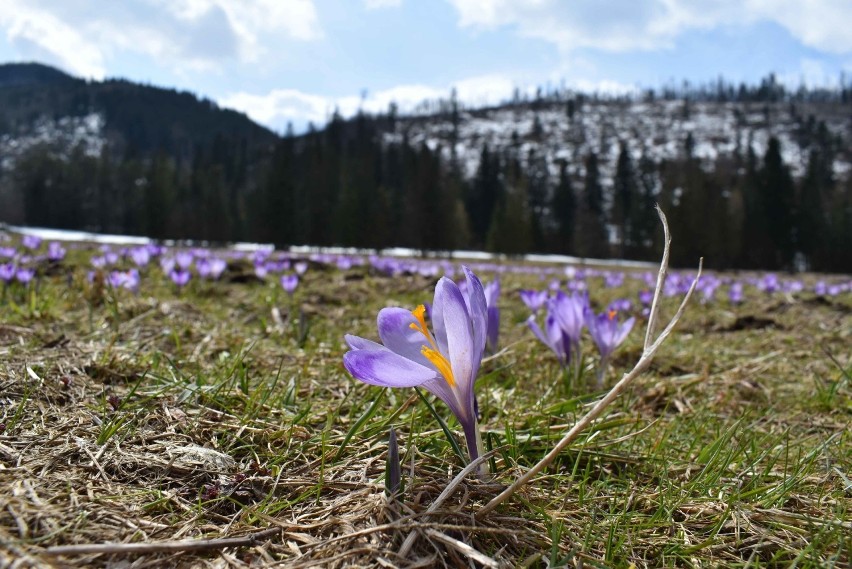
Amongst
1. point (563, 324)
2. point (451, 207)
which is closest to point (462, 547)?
point (563, 324)

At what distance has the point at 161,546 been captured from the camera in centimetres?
78

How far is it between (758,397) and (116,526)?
8.37ft

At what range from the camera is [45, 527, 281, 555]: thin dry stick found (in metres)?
0.73

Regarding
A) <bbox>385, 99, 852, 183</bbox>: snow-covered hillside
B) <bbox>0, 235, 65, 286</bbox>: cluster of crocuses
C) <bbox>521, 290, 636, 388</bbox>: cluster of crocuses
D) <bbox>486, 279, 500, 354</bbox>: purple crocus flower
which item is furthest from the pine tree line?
<bbox>521, 290, 636, 388</bbox>: cluster of crocuses

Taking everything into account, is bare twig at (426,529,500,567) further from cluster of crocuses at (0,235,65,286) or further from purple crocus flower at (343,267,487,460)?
cluster of crocuses at (0,235,65,286)

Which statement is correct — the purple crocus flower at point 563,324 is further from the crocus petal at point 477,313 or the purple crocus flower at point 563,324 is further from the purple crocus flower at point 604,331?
the crocus petal at point 477,313

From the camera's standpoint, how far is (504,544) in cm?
98

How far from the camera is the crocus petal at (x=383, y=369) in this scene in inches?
34.6

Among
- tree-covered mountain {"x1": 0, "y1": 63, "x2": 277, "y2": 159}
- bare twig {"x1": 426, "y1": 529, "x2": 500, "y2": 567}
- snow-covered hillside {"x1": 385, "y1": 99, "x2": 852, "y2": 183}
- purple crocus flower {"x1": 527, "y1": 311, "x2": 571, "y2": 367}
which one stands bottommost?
bare twig {"x1": 426, "y1": 529, "x2": 500, "y2": 567}

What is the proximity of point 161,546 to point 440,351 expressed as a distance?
547 mm

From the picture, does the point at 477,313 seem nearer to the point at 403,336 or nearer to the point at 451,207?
the point at 403,336

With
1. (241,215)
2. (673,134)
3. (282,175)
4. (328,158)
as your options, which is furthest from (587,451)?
(673,134)

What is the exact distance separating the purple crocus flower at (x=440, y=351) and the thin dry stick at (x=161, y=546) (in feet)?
1.03

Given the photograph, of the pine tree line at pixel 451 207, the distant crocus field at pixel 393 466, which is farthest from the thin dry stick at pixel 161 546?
the pine tree line at pixel 451 207
